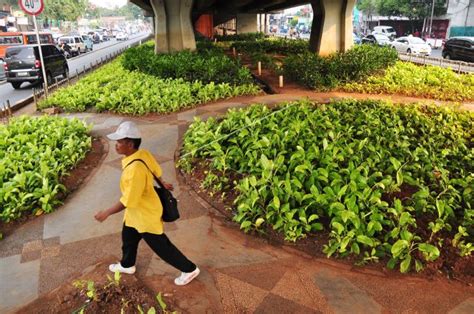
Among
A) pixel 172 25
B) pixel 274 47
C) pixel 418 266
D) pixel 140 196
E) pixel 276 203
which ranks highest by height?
pixel 172 25

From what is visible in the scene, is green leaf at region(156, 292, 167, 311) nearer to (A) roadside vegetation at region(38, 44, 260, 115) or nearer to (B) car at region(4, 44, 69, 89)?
(A) roadside vegetation at region(38, 44, 260, 115)

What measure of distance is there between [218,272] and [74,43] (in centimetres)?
3742

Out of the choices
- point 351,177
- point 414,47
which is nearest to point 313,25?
point 414,47

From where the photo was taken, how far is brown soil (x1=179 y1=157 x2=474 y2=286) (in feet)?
12.9

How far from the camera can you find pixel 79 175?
254 inches

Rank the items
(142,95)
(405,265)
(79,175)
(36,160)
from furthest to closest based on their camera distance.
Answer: (142,95)
(79,175)
(36,160)
(405,265)

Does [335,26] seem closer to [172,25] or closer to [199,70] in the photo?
[199,70]

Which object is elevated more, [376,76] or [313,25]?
[313,25]

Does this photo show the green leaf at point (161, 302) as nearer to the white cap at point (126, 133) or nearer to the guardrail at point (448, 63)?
the white cap at point (126, 133)

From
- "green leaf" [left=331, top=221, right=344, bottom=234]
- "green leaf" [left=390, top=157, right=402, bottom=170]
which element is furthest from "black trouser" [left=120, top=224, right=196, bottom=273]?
"green leaf" [left=390, top=157, right=402, bottom=170]

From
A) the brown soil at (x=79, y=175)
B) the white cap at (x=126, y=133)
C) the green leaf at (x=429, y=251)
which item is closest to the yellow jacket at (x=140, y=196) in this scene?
the white cap at (x=126, y=133)

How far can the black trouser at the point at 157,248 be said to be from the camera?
3533 millimetres

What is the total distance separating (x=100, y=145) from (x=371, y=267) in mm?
5860

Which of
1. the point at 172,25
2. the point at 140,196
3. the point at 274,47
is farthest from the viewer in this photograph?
the point at 274,47
